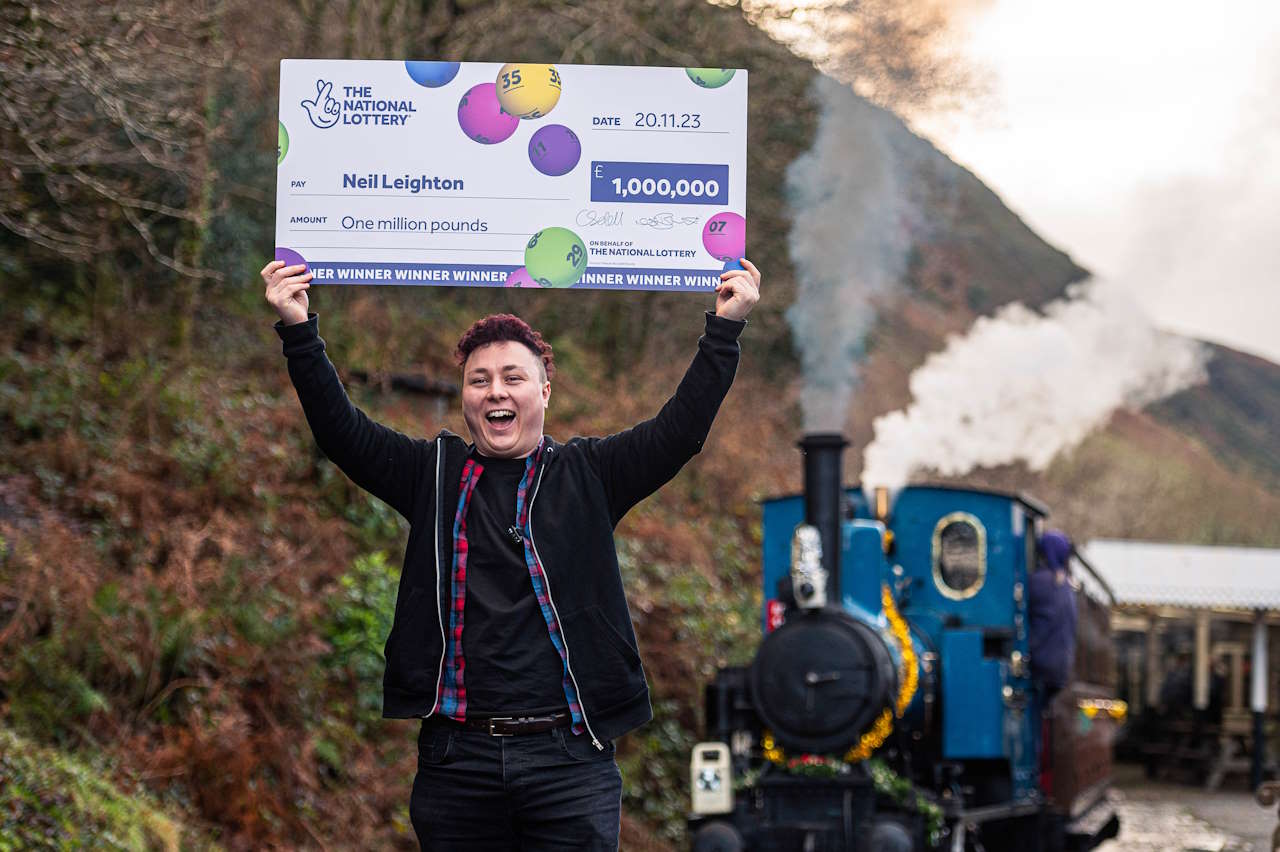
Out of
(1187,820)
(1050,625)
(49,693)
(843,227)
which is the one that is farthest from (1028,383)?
(49,693)

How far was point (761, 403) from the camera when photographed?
25625 mm

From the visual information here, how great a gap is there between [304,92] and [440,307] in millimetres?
16888

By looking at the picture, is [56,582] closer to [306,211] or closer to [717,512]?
[306,211]

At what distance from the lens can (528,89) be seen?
13.5 ft

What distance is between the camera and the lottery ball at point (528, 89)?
4109mm

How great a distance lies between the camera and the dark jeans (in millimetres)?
3393

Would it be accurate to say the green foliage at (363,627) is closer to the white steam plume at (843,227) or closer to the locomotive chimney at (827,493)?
the locomotive chimney at (827,493)

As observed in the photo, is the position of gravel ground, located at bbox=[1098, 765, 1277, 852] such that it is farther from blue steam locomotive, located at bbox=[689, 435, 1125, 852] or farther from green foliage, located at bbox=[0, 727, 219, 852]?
green foliage, located at bbox=[0, 727, 219, 852]

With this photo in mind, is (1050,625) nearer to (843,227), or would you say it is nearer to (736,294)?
(843,227)

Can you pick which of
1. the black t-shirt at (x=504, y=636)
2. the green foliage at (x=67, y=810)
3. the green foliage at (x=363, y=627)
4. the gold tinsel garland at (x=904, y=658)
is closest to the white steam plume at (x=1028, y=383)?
the gold tinsel garland at (x=904, y=658)

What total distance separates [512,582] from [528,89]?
4.58 feet

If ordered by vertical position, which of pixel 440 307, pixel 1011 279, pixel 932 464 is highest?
pixel 1011 279

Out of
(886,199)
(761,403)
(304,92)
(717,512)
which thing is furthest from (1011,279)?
(304,92)

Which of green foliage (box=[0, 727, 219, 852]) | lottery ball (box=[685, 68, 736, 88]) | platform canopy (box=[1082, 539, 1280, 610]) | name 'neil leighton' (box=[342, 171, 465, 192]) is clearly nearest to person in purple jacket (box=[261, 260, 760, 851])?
name 'neil leighton' (box=[342, 171, 465, 192])
